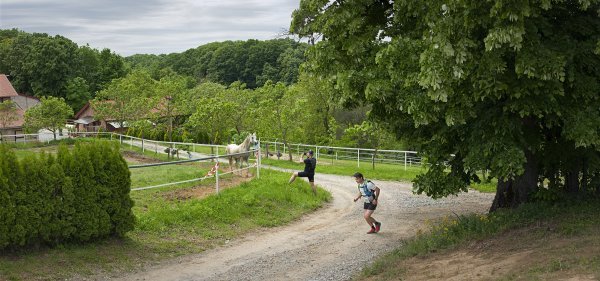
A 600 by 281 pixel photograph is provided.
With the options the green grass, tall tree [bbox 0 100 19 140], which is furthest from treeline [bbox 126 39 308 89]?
the green grass

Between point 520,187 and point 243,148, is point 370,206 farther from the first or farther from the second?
point 243,148

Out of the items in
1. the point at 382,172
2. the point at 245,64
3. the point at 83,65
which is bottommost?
the point at 382,172

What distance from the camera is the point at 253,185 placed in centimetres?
1838

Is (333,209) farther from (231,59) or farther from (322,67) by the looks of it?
(231,59)

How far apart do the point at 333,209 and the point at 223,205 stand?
3.77m

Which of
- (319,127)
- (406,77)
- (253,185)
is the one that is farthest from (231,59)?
(406,77)

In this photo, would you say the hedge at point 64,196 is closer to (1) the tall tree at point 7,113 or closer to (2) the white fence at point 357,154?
(2) the white fence at point 357,154

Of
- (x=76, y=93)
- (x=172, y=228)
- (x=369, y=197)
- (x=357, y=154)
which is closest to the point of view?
(x=172, y=228)

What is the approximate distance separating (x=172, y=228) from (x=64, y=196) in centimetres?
313

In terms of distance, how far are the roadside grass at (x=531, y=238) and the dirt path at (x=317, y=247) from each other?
0.98 m

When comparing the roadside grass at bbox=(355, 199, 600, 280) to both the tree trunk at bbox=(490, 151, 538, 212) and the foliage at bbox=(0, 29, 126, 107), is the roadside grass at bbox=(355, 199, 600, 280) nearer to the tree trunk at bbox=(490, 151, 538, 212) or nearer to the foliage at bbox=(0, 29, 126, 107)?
the tree trunk at bbox=(490, 151, 538, 212)

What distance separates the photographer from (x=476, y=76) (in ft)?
31.9

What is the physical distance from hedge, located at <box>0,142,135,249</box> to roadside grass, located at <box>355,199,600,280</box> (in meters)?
5.31

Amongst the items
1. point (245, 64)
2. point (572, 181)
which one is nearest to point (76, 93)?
point (245, 64)
